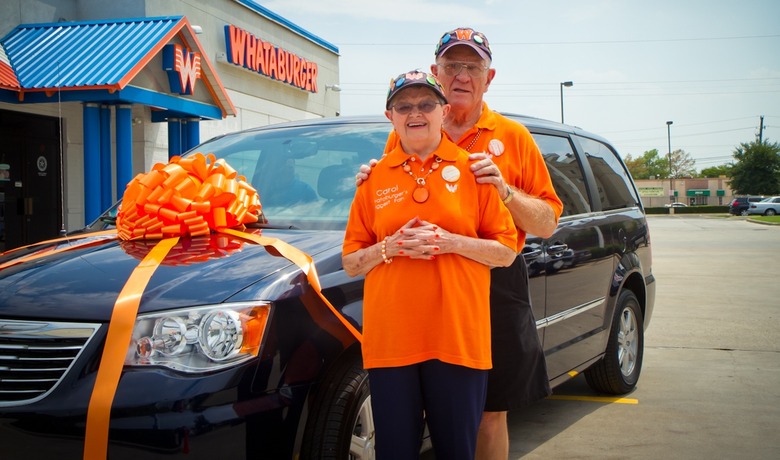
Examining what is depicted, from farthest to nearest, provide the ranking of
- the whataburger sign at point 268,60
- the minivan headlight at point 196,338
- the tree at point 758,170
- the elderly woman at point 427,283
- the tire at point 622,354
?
the tree at point 758,170 → the whataburger sign at point 268,60 → the tire at point 622,354 → the minivan headlight at point 196,338 → the elderly woman at point 427,283

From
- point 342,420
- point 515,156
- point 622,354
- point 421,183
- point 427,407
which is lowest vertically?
point 622,354

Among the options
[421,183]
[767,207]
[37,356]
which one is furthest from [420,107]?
[767,207]

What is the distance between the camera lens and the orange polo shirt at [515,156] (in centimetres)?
284

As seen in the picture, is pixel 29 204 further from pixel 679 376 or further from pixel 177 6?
pixel 679 376

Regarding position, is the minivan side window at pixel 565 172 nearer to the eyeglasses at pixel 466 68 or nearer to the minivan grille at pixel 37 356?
the eyeglasses at pixel 466 68

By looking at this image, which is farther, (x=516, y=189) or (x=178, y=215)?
(x=178, y=215)

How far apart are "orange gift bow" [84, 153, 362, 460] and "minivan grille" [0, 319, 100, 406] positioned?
0.13 m

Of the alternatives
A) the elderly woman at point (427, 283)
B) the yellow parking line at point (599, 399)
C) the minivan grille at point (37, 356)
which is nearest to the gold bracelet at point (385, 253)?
the elderly woman at point (427, 283)

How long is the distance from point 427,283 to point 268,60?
56.5 feet

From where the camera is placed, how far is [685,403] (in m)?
5.39

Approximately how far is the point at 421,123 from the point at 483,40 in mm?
637

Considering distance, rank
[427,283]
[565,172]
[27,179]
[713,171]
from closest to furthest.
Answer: [427,283] → [565,172] → [27,179] → [713,171]

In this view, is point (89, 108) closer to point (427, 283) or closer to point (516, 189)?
point (516, 189)

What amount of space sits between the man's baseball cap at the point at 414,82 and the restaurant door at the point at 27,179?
419 inches
